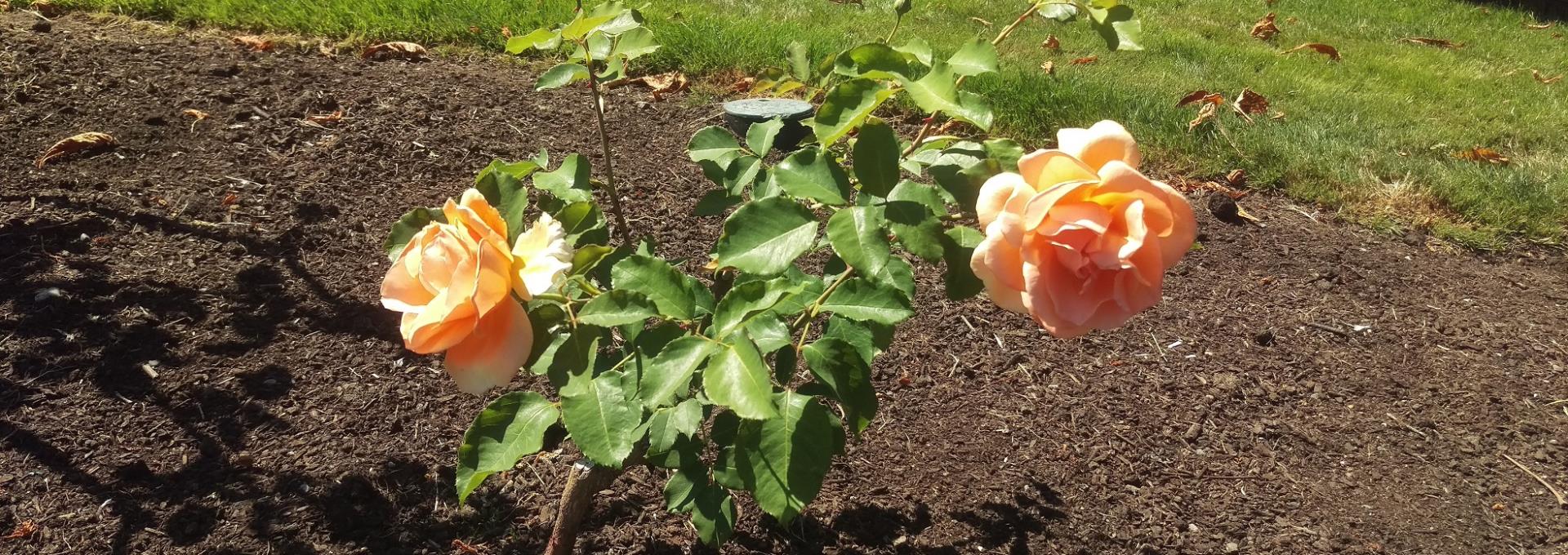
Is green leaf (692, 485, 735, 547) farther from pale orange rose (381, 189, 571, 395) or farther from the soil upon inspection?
pale orange rose (381, 189, 571, 395)

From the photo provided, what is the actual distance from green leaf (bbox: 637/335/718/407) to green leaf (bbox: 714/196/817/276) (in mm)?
99

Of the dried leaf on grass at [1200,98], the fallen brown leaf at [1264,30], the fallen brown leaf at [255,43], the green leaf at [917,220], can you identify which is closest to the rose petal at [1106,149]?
the green leaf at [917,220]

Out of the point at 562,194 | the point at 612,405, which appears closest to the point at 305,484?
the point at 562,194

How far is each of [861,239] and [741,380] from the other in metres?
0.22

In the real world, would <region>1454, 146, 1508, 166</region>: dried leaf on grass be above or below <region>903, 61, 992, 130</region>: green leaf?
below

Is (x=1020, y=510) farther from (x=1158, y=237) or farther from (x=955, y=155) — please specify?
(x=1158, y=237)

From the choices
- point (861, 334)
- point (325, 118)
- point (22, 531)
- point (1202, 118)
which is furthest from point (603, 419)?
point (1202, 118)

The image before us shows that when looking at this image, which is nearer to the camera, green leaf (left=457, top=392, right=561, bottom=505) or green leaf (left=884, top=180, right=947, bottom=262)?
Answer: green leaf (left=884, top=180, right=947, bottom=262)

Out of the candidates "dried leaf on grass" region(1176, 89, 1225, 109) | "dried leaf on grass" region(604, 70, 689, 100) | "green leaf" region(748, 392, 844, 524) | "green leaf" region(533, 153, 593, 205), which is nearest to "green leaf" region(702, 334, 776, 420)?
"green leaf" region(748, 392, 844, 524)

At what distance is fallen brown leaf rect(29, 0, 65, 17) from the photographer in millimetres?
4637

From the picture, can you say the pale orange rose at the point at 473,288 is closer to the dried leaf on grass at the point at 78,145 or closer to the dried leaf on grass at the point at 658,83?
the dried leaf on grass at the point at 78,145

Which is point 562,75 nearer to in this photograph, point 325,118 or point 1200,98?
point 325,118

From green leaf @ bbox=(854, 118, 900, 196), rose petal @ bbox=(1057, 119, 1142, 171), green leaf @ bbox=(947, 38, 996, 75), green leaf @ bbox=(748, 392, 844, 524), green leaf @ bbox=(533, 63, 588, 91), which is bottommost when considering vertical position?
green leaf @ bbox=(748, 392, 844, 524)

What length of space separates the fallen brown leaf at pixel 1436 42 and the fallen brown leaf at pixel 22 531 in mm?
7064
